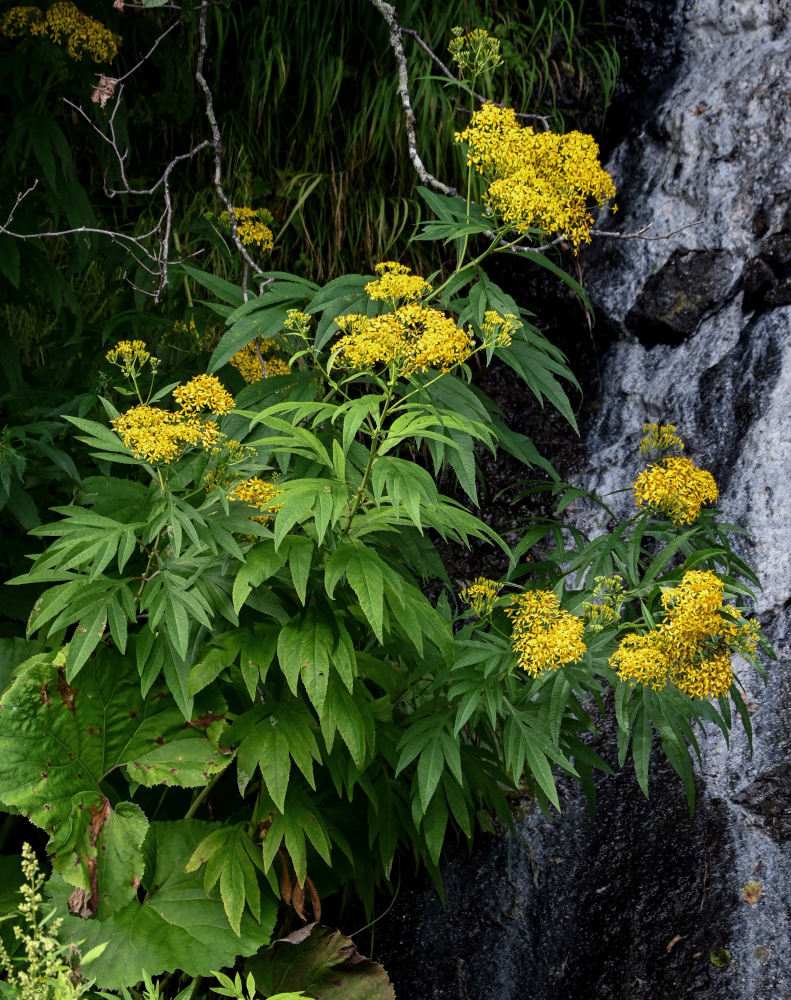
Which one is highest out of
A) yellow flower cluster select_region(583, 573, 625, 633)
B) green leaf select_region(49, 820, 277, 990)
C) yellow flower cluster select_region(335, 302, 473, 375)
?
yellow flower cluster select_region(335, 302, 473, 375)

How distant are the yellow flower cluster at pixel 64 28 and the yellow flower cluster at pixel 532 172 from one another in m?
1.22

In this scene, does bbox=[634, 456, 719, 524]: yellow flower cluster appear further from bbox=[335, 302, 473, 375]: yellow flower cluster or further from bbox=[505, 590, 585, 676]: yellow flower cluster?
bbox=[335, 302, 473, 375]: yellow flower cluster

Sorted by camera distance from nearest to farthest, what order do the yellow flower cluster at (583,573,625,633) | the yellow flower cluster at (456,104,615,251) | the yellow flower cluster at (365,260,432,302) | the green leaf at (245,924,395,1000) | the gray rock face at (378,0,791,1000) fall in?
the yellow flower cluster at (583,573,625,633)
the yellow flower cluster at (365,260,432,302)
the yellow flower cluster at (456,104,615,251)
the green leaf at (245,924,395,1000)
the gray rock face at (378,0,791,1000)

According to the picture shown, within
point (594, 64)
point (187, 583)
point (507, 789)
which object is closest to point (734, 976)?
point (507, 789)

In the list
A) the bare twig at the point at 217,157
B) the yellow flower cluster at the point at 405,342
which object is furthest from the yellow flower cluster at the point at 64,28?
the yellow flower cluster at the point at 405,342

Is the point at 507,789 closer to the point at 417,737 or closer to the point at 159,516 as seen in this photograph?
the point at 417,737

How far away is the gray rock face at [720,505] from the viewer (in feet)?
8.58

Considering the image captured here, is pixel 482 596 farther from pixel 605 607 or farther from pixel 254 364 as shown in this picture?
pixel 254 364

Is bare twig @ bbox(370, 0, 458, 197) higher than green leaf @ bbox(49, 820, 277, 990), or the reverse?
bare twig @ bbox(370, 0, 458, 197)

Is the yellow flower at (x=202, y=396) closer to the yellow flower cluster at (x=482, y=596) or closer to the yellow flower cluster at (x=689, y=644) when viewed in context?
the yellow flower cluster at (x=482, y=596)

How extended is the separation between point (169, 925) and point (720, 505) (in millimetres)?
2112

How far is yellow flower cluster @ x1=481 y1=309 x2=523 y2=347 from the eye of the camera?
206cm

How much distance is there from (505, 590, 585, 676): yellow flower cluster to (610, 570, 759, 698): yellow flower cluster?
9 cm

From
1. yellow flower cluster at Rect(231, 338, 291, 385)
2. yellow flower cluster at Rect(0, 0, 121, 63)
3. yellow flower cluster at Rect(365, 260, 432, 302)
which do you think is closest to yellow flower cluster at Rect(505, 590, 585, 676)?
yellow flower cluster at Rect(365, 260, 432, 302)
